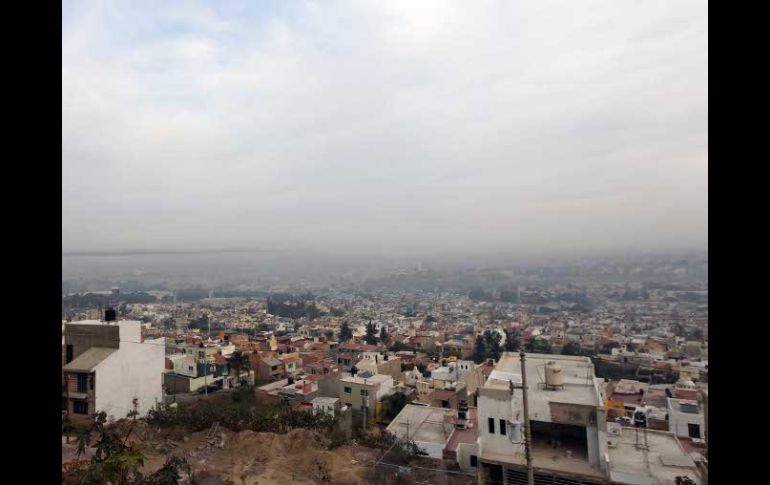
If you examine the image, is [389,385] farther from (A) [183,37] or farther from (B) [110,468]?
(A) [183,37]

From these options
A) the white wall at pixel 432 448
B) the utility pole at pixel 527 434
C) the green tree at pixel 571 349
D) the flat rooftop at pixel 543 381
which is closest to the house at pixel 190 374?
the white wall at pixel 432 448

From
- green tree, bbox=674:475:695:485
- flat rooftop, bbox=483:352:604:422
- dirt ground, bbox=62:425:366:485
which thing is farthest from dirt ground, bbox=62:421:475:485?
green tree, bbox=674:475:695:485

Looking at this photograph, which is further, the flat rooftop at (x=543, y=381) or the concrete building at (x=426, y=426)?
the concrete building at (x=426, y=426)

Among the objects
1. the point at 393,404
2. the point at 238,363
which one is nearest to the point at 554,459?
the point at 393,404

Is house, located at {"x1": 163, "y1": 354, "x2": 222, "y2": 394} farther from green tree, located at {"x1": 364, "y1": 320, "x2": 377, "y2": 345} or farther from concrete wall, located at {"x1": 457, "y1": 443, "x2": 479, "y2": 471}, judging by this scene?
concrete wall, located at {"x1": 457, "y1": 443, "x2": 479, "y2": 471}

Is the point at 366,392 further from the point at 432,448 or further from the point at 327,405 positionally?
the point at 432,448

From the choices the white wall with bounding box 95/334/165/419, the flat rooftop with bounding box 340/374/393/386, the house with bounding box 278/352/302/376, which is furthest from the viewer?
the house with bounding box 278/352/302/376

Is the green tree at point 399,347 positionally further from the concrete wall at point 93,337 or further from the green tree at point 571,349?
the concrete wall at point 93,337
